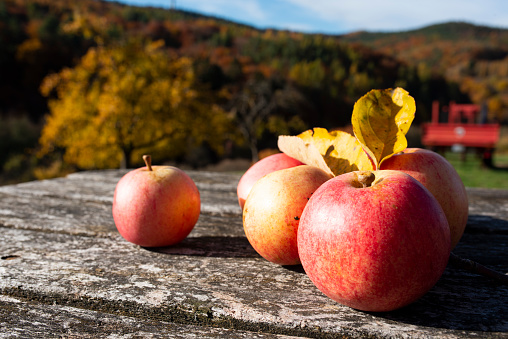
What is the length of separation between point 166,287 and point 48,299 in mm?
290

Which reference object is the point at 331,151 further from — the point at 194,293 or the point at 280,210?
the point at 194,293

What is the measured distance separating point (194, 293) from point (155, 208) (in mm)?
439

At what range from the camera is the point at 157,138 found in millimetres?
14633

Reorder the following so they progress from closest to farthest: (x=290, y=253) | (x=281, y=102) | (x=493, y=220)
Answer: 1. (x=290, y=253)
2. (x=493, y=220)
3. (x=281, y=102)

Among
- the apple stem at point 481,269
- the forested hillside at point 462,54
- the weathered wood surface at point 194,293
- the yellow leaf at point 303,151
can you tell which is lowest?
the weathered wood surface at point 194,293

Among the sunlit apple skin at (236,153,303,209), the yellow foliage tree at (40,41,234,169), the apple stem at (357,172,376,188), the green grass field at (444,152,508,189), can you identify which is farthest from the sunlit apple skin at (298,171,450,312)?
the yellow foliage tree at (40,41,234,169)

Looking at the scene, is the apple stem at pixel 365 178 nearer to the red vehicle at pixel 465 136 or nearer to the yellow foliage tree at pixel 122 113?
the yellow foliage tree at pixel 122 113

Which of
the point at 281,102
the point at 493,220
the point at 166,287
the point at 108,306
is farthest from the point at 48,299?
the point at 281,102

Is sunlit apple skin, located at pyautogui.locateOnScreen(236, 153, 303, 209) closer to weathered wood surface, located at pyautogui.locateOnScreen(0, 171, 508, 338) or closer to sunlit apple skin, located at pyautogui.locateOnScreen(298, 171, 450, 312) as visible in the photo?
weathered wood surface, located at pyautogui.locateOnScreen(0, 171, 508, 338)

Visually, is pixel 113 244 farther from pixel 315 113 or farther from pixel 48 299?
pixel 315 113

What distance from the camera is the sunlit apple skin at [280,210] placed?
1.06 meters

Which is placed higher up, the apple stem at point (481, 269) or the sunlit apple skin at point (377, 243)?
the sunlit apple skin at point (377, 243)

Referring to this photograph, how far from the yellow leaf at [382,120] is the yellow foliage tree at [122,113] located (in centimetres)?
1294

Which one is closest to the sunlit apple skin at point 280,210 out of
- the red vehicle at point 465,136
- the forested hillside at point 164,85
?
the forested hillside at point 164,85
